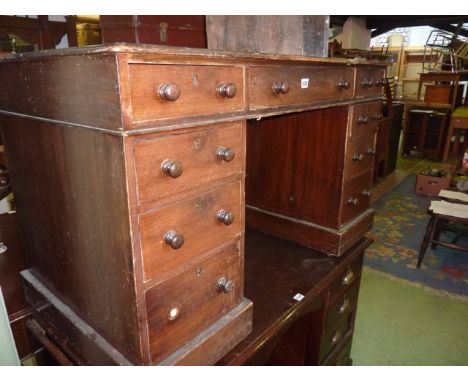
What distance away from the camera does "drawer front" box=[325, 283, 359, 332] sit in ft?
5.53

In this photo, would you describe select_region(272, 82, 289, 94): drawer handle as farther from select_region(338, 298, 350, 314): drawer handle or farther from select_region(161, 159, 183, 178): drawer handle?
select_region(338, 298, 350, 314): drawer handle

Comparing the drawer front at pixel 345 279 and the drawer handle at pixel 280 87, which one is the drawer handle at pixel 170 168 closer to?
the drawer handle at pixel 280 87

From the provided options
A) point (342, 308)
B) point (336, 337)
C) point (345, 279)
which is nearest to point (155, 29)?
point (345, 279)

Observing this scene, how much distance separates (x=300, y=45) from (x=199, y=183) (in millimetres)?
752

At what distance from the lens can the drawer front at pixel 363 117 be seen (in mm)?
1498

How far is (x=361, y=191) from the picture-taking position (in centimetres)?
173

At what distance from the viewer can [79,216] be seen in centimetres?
88

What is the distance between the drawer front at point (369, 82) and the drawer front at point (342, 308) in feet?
3.14

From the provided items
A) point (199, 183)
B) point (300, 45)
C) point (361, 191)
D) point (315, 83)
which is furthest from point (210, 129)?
point (361, 191)

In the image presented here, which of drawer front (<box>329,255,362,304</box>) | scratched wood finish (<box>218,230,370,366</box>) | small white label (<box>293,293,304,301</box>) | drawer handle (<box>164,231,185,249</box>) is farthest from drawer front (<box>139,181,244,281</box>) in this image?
drawer front (<box>329,255,362,304</box>)

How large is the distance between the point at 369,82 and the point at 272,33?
49cm

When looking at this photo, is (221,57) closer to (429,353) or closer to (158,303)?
(158,303)

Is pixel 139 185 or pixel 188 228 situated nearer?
pixel 139 185

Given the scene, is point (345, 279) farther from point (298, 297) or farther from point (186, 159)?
point (186, 159)
